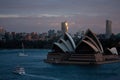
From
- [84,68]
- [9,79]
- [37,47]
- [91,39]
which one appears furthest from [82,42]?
[37,47]

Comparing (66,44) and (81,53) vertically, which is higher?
(66,44)

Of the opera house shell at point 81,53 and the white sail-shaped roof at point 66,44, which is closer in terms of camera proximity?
the opera house shell at point 81,53

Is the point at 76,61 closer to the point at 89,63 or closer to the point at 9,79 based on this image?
the point at 89,63

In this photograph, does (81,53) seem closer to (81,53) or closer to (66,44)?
(81,53)

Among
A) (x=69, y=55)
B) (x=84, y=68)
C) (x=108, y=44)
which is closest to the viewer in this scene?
(x=84, y=68)

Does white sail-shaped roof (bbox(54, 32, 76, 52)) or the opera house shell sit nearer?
the opera house shell

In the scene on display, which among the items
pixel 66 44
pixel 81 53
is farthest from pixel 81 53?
pixel 66 44
